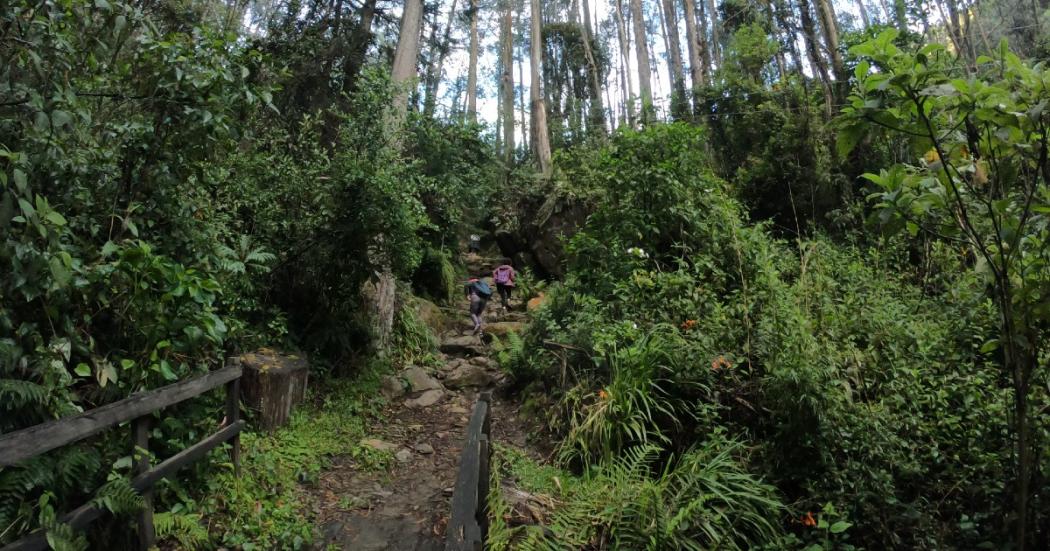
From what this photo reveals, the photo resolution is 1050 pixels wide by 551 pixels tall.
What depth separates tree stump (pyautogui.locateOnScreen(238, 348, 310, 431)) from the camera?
17.4 feet

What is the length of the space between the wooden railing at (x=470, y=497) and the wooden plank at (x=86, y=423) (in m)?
1.87

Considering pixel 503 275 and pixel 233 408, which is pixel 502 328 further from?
pixel 233 408

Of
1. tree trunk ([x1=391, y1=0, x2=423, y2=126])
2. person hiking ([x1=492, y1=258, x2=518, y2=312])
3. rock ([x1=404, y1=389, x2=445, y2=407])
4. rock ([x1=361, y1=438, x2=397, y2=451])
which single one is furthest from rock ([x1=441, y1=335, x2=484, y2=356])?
tree trunk ([x1=391, y1=0, x2=423, y2=126])

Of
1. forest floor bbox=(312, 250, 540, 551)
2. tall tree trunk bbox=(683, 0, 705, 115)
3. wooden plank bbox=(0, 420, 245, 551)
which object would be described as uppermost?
tall tree trunk bbox=(683, 0, 705, 115)

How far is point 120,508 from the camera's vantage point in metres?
2.96

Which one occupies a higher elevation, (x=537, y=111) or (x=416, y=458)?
(x=537, y=111)

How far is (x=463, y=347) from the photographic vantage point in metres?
9.60

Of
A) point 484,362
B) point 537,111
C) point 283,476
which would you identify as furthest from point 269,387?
point 537,111

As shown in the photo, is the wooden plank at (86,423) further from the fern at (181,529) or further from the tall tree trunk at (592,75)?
the tall tree trunk at (592,75)

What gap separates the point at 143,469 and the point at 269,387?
218cm

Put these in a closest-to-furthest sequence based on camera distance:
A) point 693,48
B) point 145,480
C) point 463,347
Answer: point 145,480 < point 463,347 < point 693,48

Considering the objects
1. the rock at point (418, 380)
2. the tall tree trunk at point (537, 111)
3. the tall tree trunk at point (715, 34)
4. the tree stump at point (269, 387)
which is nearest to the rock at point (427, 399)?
the rock at point (418, 380)

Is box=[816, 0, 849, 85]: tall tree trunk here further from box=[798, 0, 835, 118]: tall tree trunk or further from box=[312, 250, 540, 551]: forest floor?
box=[312, 250, 540, 551]: forest floor

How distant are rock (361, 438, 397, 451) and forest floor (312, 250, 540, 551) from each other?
0.04ft
